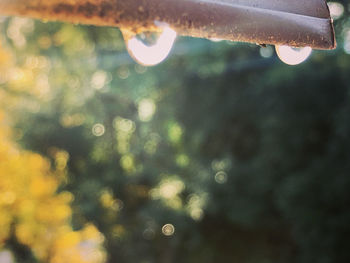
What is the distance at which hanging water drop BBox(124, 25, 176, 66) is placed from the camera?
2.45 feet

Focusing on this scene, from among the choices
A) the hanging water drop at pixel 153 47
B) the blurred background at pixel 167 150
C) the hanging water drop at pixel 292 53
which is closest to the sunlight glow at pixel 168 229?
the blurred background at pixel 167 150

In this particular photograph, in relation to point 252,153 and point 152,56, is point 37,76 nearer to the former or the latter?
point 252,153

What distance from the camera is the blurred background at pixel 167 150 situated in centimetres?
882

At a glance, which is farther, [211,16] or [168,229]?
[168,229]

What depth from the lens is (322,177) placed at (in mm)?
8023

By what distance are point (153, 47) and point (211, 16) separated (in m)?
0.15

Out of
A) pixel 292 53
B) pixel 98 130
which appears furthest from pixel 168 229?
pixel 292 53

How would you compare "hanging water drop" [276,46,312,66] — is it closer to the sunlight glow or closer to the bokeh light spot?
the sunlight glow

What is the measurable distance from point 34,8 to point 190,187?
11.5 m

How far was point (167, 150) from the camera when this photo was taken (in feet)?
40.9

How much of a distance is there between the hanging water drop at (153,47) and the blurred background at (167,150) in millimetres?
7813

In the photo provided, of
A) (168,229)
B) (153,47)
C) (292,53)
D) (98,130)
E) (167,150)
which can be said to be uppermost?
(98,130)

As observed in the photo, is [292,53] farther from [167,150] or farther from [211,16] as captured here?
[167,150]

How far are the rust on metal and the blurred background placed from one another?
749 cm
